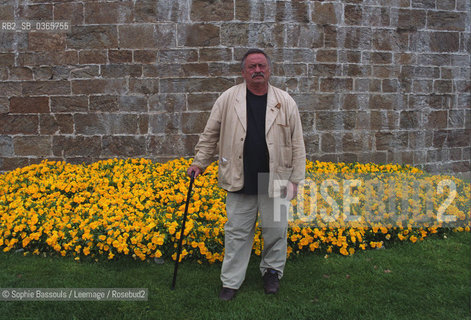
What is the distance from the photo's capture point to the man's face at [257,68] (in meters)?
3.12

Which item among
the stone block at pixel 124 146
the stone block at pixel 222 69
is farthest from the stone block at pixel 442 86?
the stone block at pixel 124 146

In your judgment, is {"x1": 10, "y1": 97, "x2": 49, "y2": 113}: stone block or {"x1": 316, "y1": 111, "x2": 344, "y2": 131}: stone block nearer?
{"x1": 10, "y1": 97, "x2": 49, "y2": 113}: stone block

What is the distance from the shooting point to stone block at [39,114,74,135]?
673cm

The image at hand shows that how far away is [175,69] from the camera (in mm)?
6605

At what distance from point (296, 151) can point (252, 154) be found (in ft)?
1.25

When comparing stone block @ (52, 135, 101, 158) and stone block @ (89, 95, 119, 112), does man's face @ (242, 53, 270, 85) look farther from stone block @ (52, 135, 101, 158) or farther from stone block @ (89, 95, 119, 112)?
stone block @ (52, 135, 101, 158)

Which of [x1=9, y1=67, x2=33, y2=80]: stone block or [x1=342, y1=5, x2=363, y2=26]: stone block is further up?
[x1=342, y1=5, x2=363, y2=26]: stone block

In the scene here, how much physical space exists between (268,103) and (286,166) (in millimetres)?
555

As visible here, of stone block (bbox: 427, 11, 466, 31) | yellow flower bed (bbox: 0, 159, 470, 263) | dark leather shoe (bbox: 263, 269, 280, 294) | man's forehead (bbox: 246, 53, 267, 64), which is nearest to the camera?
man's forehead (bbox: 246, 53, 267, 64)

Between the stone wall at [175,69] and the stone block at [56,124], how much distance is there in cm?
2

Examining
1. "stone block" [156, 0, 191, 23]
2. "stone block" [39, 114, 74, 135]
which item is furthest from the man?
"stone block" [39, 114, 74, 135]

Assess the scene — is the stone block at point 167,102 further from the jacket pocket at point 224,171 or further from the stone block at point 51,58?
the jacket pocket at point 224,171

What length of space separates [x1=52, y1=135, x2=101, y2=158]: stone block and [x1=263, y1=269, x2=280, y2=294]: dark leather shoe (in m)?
4.41

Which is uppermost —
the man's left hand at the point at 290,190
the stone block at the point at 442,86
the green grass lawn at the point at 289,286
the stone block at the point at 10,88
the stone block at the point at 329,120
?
the stone block at the point at 442,86
